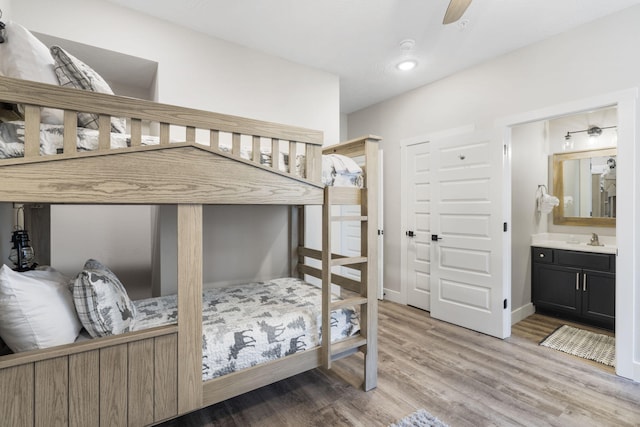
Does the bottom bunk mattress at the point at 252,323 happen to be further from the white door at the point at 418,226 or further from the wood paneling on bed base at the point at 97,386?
the white door at the point at 418,226

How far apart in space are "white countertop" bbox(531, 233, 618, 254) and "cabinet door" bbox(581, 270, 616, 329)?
239 mm

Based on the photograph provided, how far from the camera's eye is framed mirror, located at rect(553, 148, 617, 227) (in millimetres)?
3311

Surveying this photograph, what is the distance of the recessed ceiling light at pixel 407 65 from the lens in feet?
9.50

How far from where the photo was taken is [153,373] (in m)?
1.31

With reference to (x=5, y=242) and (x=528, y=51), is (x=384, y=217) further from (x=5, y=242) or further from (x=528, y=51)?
(x=5, y=242)

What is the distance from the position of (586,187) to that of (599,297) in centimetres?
134

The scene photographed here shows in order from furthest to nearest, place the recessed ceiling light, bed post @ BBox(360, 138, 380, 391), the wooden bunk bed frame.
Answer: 1. the recessed ceiling light
2. bed post @ BBox(360, 138, 380, 391)
3. the wooden bunk bed frame

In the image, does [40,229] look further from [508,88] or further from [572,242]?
[572,242]

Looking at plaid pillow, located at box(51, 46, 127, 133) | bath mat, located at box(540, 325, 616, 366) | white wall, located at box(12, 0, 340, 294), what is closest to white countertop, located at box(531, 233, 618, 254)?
bath mat, located at box(540, 325, 616, 366)

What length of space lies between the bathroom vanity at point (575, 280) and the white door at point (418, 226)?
126 cm

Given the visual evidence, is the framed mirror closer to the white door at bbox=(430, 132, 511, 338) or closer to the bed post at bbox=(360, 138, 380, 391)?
the white door at bbox=(430, 132, 511, 338)

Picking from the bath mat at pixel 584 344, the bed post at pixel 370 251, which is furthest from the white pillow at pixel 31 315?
the bath mat at pixel 584 344

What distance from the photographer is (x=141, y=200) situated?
125cm

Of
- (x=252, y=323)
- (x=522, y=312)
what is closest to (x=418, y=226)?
(x=522, y=312)
